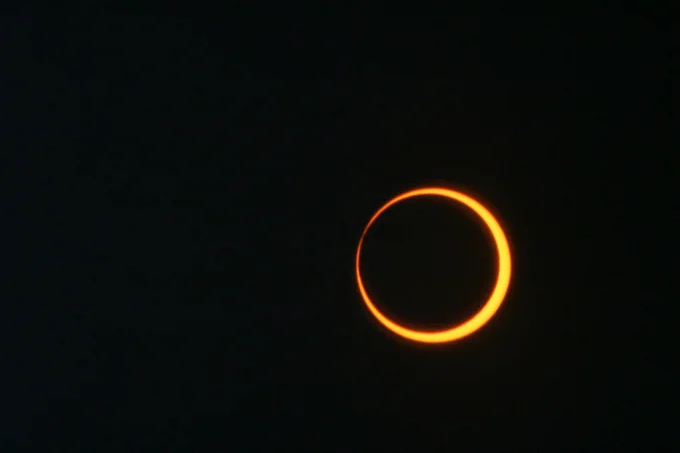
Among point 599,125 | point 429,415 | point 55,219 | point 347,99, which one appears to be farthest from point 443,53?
point 55,219

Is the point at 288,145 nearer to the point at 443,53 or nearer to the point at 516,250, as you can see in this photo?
the point at 443,53

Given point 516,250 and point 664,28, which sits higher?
point 664,28

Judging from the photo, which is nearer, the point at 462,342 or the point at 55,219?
the point at 462,342

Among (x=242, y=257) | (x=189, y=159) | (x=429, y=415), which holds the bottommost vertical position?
(x=429, y=415)

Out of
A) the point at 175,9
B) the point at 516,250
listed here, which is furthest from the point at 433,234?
the point at 175,9

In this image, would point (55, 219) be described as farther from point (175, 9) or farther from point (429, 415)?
point (429, 415)

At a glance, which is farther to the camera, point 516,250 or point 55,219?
point 55,219
